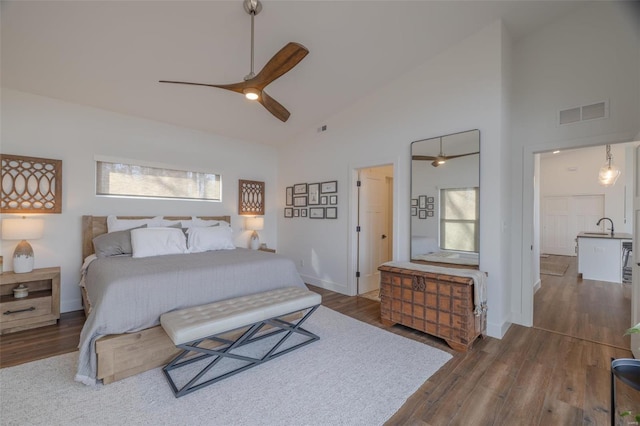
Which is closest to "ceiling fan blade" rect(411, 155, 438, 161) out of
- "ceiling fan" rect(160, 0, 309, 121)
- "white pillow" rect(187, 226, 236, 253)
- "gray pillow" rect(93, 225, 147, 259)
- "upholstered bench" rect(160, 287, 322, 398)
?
"ceiling fan" rect(160, 0, 309, 121)

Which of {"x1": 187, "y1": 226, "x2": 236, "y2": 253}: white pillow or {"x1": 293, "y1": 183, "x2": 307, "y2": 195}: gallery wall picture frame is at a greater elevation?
{"x1": 293, "y1": 183, "x2": 307, "y2": 195}: gallery wall picture frame

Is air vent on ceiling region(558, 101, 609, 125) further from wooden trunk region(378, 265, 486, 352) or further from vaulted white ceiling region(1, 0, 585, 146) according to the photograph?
wooden trunk region(378, 265, 486, 352)

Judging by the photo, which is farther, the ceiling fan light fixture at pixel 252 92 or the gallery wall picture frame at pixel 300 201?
the gallery wall picture frame at pixel 300 201

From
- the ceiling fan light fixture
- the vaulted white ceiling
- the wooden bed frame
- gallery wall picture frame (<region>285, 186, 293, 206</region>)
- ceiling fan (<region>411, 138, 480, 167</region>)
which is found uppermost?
the vaulted white ceiling

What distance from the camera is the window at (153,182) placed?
3.94 meters

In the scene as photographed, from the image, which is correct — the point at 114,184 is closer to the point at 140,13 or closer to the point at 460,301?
the point at 140,13

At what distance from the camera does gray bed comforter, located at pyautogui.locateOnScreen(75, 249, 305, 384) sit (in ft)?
6.70

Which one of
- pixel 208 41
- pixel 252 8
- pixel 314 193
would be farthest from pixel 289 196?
pixel 252 8

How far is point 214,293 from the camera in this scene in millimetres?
2594

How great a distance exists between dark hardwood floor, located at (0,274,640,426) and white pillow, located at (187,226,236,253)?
1490 millimetres

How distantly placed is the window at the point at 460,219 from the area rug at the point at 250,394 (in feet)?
4.41

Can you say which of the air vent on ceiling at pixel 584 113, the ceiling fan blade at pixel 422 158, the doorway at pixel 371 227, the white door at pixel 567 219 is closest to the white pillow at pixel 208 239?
the doorway at pixel 371 227

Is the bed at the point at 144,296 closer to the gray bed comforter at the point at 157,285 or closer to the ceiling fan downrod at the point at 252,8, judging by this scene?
the gray bed comforter at the point at 157,285

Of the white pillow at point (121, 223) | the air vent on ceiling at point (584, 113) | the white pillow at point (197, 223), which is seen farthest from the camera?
the white pillow at point (197, 223)
